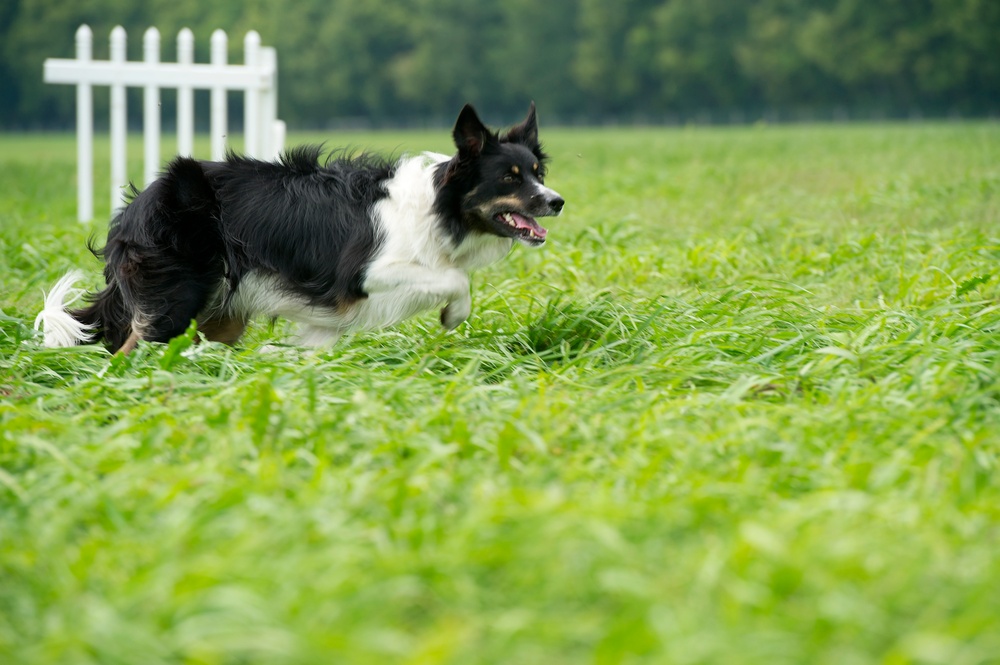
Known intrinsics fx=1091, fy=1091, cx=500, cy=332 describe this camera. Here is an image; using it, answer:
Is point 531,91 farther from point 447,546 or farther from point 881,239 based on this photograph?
point 447,546

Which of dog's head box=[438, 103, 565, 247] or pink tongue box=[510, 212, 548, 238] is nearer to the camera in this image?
dog's head box=[438, 103, 565, 247]

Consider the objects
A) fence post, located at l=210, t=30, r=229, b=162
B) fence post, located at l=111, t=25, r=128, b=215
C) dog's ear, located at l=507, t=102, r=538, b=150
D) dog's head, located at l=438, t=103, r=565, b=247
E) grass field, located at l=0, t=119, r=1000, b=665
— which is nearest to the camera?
grass field, located at l=0, t=119, r=1000, b=665

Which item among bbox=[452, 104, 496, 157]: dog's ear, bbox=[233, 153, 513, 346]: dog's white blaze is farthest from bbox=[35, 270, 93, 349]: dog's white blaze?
bbox=[452, 104, 496, 157]: dog's ear

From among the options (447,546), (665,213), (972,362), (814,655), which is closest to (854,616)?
(814,655)

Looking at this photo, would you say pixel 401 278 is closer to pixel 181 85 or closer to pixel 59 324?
pixel 59 324

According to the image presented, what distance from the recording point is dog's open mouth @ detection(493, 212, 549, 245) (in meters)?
5.23

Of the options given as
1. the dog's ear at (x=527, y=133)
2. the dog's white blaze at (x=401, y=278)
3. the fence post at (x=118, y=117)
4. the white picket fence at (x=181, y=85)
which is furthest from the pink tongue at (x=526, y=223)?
the fence post at (x=118, y=117)

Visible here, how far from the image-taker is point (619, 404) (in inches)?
153

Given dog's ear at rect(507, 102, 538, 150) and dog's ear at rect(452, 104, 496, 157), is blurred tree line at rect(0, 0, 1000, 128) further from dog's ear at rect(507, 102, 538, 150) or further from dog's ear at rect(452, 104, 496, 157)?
dog's ear at rect(452, 104, 496, 157)

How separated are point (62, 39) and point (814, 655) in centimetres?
6853

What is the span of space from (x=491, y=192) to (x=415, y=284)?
1.86 ft

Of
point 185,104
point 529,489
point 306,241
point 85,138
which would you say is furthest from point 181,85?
point 529,489

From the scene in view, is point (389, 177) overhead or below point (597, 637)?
overhead

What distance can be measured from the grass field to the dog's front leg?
0.21m
